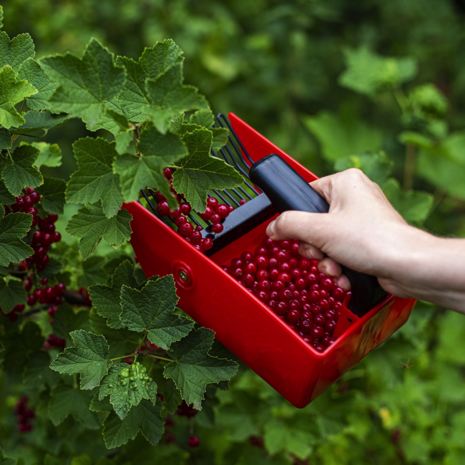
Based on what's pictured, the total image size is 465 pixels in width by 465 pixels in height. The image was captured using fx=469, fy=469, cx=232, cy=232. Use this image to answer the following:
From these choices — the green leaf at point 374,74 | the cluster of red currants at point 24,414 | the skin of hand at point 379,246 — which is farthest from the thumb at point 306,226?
the green leaf at point 374,74

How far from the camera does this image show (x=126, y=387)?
2.01 feet

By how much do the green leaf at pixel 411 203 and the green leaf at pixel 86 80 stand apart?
746 millimetres

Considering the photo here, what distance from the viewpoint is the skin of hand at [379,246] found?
623 mm

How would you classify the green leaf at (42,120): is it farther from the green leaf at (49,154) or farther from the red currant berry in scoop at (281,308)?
the red currant berry in scoop at (281,308)

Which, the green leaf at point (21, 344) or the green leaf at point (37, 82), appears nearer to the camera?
the green leaf at point (37, 82)

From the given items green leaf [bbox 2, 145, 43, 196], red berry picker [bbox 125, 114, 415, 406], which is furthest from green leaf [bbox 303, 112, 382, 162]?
green leaf [bbox 2, 145, 43, 196]

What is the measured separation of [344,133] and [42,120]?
1.56 m

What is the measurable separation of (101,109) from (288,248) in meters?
0.45

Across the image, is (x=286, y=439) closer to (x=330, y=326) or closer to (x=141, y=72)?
(x=330, y=326)

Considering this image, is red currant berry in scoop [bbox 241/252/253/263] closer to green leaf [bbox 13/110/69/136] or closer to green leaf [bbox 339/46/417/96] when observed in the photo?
green leaf [bbox 13/110/69/136]

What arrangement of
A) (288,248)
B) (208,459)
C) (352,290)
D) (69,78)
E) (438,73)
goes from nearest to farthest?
1. (69,78)
2. (352,290)
3. (288,248)
4. (208,459)
5. (438,73)

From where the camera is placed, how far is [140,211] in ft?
2.32

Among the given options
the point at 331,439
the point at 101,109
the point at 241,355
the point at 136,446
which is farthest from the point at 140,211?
the point at 331,439

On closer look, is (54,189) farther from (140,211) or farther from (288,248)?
(288,248)
